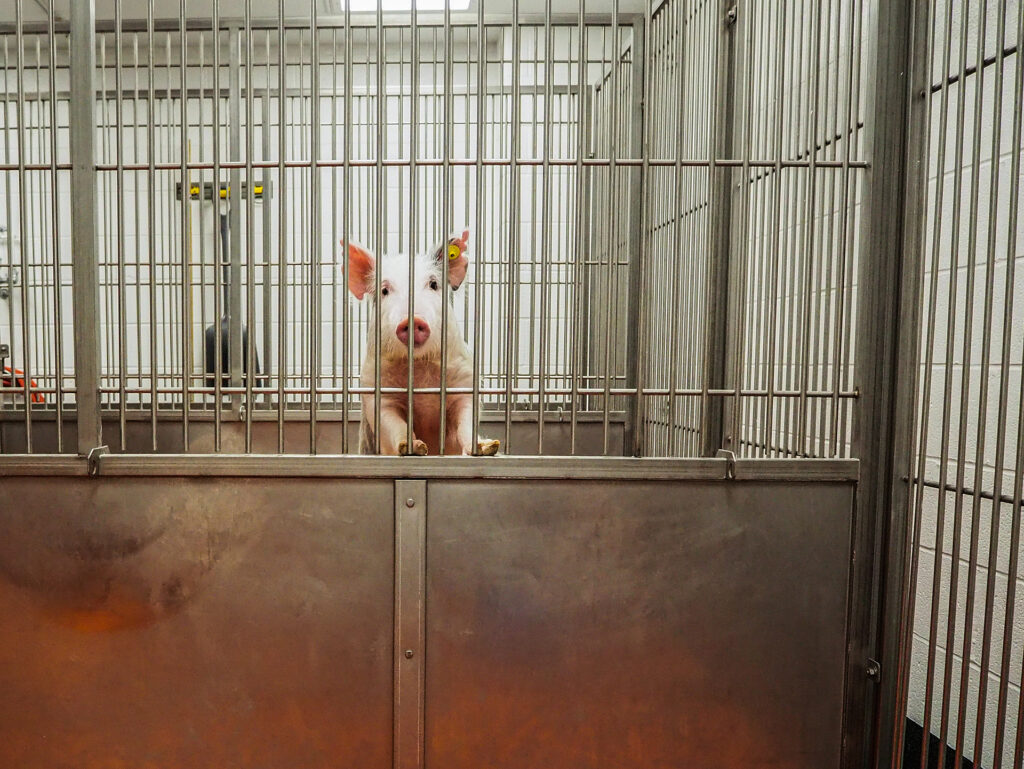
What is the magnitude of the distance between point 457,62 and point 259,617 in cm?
343

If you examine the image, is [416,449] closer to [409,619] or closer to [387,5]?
[409,619]

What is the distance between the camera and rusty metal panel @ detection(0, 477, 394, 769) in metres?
1.27

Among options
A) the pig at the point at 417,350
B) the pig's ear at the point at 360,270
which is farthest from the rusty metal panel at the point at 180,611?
the pig's ear at the point at 360,270

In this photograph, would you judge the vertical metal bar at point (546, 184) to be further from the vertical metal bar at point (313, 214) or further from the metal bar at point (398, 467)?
the vertical metal bar at point (313, 214)

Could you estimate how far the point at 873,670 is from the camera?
1322 mm

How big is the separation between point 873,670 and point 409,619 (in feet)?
2.93

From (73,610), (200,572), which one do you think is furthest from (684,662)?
(73,610)

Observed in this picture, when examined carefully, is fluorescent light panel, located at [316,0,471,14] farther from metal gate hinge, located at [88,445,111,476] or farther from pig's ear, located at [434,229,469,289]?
metal gate hinge, located at [88,445,111,476]

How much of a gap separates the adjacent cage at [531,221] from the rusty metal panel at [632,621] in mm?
152

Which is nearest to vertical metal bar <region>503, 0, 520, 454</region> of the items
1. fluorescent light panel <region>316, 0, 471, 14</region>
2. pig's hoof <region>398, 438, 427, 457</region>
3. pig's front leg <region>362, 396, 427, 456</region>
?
pig's hoof <region>398, 438, 427, 457</region>

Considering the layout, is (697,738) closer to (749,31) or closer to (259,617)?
(259,617)

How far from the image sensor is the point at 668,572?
1294 mm

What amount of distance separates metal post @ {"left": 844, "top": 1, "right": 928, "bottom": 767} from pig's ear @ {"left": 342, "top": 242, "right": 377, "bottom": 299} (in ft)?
3.49

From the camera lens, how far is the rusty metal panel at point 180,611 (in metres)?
1.27
